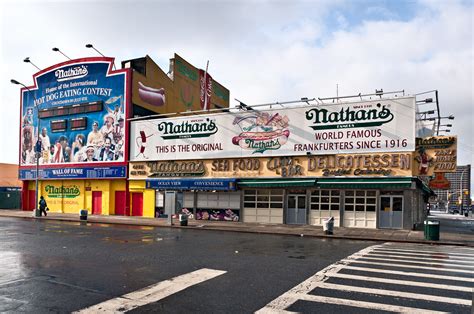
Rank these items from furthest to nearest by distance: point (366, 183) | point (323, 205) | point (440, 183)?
point (440, 183) → point (323, 205) → point (366, 183)

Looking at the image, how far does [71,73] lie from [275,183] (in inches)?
936

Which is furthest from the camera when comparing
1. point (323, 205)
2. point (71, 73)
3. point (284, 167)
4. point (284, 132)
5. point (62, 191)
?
point (62, 191)

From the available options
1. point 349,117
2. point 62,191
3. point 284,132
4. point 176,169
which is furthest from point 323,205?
point 62,191

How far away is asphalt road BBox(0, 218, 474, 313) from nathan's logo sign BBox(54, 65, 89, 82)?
76.8 feet

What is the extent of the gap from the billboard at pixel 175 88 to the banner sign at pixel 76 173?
21.6 feet

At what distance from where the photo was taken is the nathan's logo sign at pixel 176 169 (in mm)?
29750

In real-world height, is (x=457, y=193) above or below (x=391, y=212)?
below

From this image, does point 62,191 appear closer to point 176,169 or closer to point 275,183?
point 176,169

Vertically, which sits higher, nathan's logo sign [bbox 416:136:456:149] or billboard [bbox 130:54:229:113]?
billboard [bbox 130:54:229:113]

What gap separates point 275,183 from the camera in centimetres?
2595

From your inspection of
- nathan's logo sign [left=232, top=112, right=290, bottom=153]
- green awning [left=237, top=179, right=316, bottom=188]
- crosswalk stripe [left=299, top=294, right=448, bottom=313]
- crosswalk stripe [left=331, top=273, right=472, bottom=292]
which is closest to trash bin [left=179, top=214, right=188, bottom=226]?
green awning [left=237, top=179, right=316, bottom=188]

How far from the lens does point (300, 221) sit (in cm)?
2623

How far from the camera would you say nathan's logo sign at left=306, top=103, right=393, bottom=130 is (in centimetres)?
2394

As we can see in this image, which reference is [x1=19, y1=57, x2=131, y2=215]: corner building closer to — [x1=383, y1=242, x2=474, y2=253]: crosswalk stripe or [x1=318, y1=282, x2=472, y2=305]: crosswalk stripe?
[x1=383, y1=242, x2=474, y2=253]: crosswalk stripe
